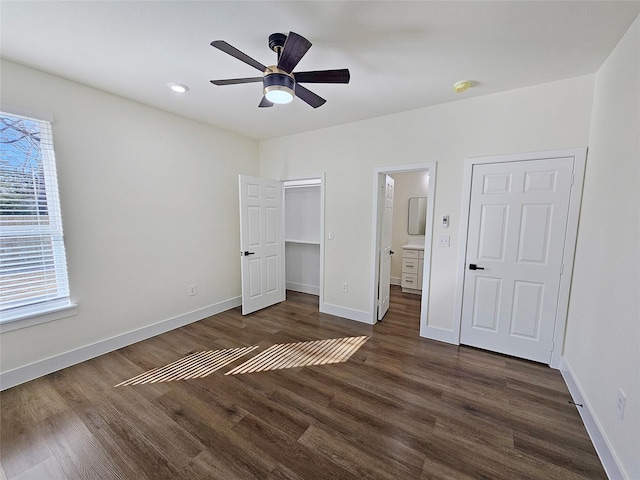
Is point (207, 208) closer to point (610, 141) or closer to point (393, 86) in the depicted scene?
point (393, 86)

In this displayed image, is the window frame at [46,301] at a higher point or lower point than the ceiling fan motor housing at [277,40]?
lower

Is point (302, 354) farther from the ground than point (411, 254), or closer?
closer

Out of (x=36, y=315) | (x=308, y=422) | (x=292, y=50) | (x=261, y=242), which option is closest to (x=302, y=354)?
(x=308, y=422)

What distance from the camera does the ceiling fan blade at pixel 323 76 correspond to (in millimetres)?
1659

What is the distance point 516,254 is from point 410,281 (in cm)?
229

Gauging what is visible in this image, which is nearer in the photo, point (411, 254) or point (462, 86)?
point (462, 86)

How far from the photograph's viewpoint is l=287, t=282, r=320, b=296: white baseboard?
4.78 m

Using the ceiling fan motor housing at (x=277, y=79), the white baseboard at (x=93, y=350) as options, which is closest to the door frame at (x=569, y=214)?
the ceiling fan motor housing at (x=277, y=79)

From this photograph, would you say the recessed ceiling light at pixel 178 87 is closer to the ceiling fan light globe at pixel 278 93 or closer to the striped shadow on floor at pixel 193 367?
the ceiling fan light globe at pixel 278 93

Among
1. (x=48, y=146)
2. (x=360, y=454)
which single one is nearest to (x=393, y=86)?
(x=360, y=454)

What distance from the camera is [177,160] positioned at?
316 centimetres

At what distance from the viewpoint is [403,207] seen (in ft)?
16.8

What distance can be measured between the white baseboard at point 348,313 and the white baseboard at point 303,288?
0.95m

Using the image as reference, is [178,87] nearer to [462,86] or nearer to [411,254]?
[462,86]
